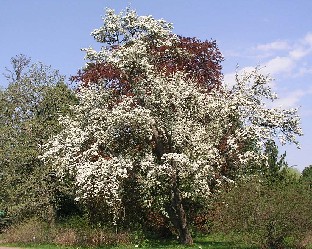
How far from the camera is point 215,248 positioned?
854 inches

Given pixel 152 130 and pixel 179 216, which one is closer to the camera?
pixel 152 130

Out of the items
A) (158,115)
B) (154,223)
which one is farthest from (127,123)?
(154,223)

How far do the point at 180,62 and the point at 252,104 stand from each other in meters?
7.20

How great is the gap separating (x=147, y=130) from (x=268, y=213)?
683 centimetres

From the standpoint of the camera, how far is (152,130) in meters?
22.7

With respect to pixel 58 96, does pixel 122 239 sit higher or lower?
lower

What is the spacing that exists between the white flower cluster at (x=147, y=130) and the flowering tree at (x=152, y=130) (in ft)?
0.16

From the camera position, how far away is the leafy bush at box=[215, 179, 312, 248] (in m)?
18.4

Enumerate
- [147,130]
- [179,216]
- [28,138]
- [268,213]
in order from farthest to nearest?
[28,138], [179,216], [147,130], [268,213]

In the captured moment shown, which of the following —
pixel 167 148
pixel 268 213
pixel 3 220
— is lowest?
pixel 268 213

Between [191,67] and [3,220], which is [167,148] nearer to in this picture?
[191,67]

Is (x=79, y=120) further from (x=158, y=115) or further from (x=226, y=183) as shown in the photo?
(x=226, y=183)

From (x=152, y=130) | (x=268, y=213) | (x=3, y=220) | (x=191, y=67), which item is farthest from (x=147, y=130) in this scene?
(x=3, y=220)

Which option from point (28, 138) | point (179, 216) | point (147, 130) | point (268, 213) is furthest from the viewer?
point (28, 138)
